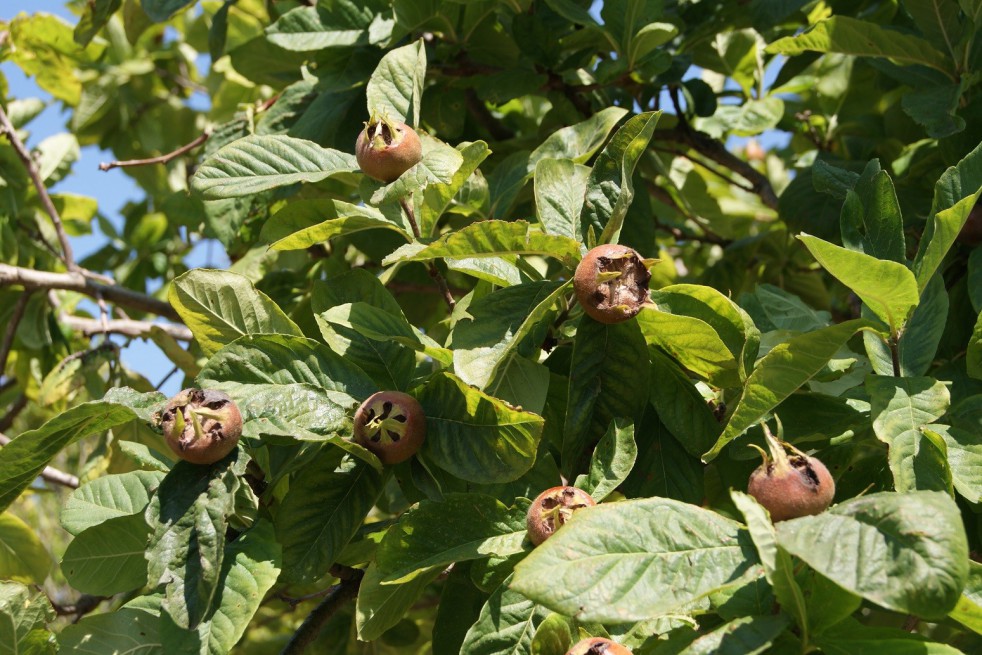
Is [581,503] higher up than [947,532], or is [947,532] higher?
[947,532]

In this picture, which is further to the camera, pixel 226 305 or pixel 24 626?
pixel 226 305

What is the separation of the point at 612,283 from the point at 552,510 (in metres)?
0.33

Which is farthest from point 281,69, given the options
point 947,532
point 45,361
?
point 947,532

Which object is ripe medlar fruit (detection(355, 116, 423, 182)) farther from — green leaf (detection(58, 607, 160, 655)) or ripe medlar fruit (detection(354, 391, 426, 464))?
green leaf (detection(58, 607, 160, 655))

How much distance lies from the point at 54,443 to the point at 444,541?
21.6 inches

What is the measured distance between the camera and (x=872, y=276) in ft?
4.11

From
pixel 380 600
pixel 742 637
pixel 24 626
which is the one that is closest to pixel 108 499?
pixel 24 626

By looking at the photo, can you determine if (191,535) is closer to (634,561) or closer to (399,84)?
(634,561)

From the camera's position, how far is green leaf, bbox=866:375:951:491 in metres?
1.23

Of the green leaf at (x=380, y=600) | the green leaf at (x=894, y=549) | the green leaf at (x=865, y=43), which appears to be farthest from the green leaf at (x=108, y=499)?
the green leaf at (x=865, y=43)

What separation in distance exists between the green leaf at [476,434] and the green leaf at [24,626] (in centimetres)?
60

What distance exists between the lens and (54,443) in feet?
4.28

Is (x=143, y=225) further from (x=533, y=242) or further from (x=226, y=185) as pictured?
(x=533, y=242)

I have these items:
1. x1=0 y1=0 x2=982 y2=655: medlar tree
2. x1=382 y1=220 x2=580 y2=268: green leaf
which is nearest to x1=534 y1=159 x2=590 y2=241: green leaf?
x1=0 y1=0 x2=982 y2=655: medlar tree
